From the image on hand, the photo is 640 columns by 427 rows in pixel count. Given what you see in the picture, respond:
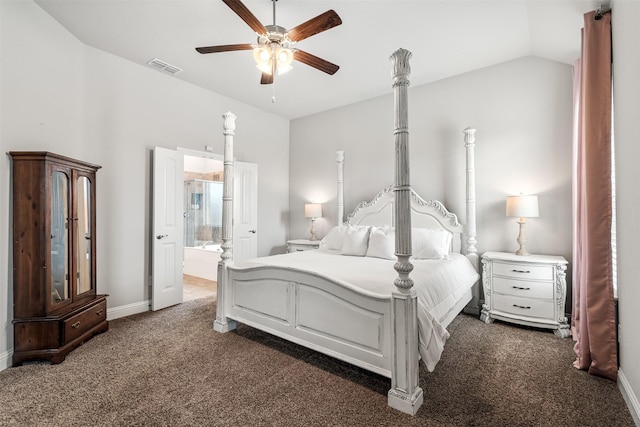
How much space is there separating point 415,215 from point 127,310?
3649 mm

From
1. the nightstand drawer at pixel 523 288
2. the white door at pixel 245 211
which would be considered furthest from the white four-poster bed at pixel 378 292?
the white door at pixel 245 211

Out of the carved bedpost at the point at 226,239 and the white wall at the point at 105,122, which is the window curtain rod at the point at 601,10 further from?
the white wall at the point at 105,122

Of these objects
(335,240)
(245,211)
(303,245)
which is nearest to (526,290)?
(335,240)

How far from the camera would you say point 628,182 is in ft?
6.06

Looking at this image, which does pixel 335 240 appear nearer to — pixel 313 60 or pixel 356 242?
pixel 356 242

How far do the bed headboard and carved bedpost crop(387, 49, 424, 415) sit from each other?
213 cm

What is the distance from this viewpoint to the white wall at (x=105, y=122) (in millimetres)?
2430

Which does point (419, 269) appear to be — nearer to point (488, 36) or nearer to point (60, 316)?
point (488, 36)

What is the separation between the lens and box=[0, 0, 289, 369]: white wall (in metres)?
2.43

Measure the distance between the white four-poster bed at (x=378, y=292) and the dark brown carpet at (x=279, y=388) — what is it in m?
0.19

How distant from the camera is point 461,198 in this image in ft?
12.6

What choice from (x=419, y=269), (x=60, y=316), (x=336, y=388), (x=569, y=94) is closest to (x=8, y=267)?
(x=60, y=316)

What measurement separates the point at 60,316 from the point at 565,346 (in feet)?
13.9

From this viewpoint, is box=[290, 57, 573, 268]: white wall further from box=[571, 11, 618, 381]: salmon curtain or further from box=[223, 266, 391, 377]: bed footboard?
box=[223, 266, 391, 377]: bed footboard
